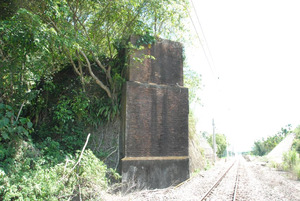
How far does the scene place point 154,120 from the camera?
993cm

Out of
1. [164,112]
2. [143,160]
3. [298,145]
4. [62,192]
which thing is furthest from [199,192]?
[298,145]

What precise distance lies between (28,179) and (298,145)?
22.6 metres

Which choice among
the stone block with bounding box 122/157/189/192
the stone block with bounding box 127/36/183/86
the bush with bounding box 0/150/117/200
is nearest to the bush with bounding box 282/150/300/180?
the stone block with bounding box 122/157/189/192

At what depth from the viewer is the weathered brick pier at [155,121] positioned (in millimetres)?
9258

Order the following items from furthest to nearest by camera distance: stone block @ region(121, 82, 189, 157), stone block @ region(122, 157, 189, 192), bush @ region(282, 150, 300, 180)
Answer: bush @ region(282, 150, 300, 180) → stone block @ region(121, 82, 189, 157) → stone block @ region(122, 157, 189, 192)

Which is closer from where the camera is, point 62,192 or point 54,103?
point 62,192

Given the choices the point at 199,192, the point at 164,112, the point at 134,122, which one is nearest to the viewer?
the point at 199,192

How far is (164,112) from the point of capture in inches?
403

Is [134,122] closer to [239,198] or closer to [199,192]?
[199,192]

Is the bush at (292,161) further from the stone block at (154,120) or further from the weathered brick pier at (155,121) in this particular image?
the stone block at (154,120)

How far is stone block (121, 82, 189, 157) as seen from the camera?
940 cm

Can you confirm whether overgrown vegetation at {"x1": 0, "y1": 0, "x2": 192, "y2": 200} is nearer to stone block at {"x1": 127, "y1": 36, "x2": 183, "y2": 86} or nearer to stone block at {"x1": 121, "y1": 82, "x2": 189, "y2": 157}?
stone block at {"x1": 127, "y1": 36, "x2": 183, "y2": 86}

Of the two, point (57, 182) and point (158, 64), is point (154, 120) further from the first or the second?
point (57, 182)

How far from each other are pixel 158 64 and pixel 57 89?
456 centimetres
